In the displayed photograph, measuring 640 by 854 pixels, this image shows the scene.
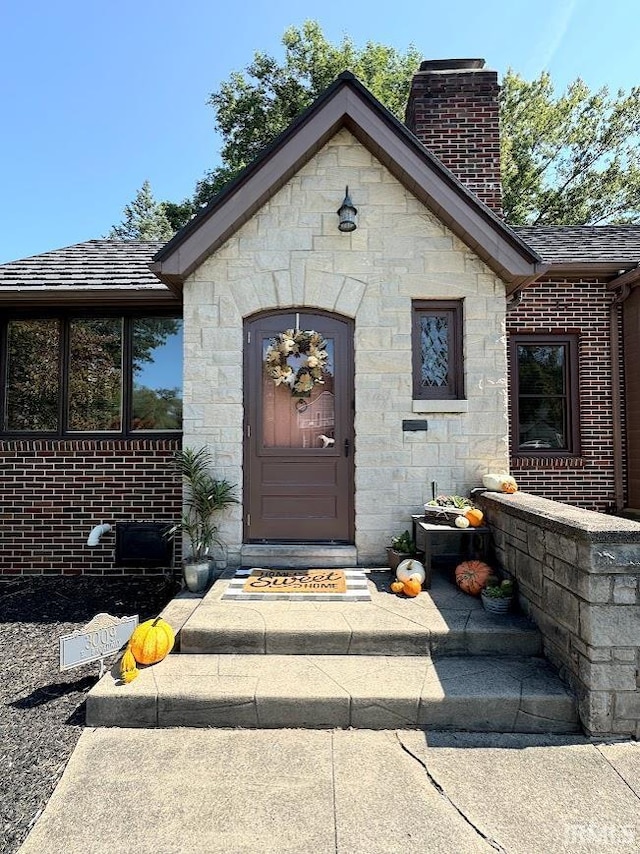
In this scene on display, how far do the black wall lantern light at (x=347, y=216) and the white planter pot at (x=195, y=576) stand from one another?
149 inches

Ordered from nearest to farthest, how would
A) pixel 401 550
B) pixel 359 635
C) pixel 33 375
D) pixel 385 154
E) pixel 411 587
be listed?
pixel 359 635 → pixel 411 587 → pixel 401 550 → pixel 385 154 → pixel 33 375

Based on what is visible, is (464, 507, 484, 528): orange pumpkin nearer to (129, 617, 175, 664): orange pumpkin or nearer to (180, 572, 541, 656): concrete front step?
(180, 572, 541, 656): concrete front step

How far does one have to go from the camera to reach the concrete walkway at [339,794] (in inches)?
85.3

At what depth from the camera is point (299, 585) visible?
14.7 ft

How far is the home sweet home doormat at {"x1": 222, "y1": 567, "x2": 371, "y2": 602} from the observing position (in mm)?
4238

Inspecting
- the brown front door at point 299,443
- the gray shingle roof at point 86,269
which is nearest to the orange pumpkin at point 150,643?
the brown front door at point 299,443

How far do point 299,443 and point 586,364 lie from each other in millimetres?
4713

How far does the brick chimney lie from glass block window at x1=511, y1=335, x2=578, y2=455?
7.25ft

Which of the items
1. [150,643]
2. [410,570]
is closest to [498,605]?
[410,570]

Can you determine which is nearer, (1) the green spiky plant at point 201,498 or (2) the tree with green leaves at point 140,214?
(1) the green spiky plant at point 201,498

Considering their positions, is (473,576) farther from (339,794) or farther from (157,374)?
(157,374)

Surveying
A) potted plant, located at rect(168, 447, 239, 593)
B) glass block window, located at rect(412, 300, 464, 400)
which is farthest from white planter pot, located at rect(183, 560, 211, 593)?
glass block window, located at rect(412, 300, 464, 400)

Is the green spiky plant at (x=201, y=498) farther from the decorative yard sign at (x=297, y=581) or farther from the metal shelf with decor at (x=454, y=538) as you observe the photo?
the metal shelf with decor at (x=454, y=538)

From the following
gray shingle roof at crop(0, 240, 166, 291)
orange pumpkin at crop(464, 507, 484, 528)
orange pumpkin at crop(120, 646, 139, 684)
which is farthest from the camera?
gray shingle roof at crop(0, 240, 166, 291)
